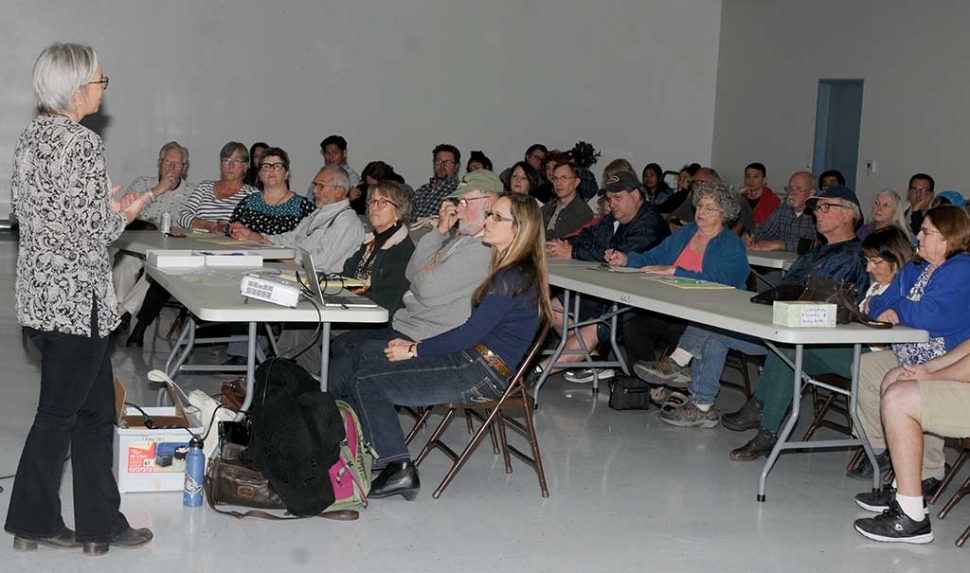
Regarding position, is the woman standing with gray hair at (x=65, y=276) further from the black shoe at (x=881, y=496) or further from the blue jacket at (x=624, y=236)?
the blue jacket at (x=624, y=236)

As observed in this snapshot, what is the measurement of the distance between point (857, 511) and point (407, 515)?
5.25 feet

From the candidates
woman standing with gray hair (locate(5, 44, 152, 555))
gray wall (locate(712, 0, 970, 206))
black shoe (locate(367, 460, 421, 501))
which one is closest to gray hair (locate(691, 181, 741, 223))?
black shoe (locate(367, 460, 421, 501))

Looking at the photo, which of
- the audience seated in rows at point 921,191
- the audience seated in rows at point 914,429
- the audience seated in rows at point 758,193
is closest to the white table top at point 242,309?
the audience seated in rows at point 914,429

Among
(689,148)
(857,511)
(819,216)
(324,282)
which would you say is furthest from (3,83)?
(857,511)

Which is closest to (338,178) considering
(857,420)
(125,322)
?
(125,322)

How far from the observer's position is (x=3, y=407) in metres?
4.87

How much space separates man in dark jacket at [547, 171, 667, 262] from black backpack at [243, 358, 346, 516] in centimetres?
269

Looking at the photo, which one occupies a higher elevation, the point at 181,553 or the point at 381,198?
the point at 381,198

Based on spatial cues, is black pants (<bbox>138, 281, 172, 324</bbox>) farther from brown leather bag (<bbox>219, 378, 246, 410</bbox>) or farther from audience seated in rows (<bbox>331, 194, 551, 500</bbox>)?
audience seated in rows (<bbox>331, 194, 551, 500</bbox>)

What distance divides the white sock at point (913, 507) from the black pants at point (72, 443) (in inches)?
95.1

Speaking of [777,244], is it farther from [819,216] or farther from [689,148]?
[689,148]

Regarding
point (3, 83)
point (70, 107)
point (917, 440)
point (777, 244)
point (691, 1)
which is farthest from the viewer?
point (691, 1)

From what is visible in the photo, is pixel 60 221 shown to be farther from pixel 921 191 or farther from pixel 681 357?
pixel 921 191

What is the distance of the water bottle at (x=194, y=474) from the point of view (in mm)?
3574
